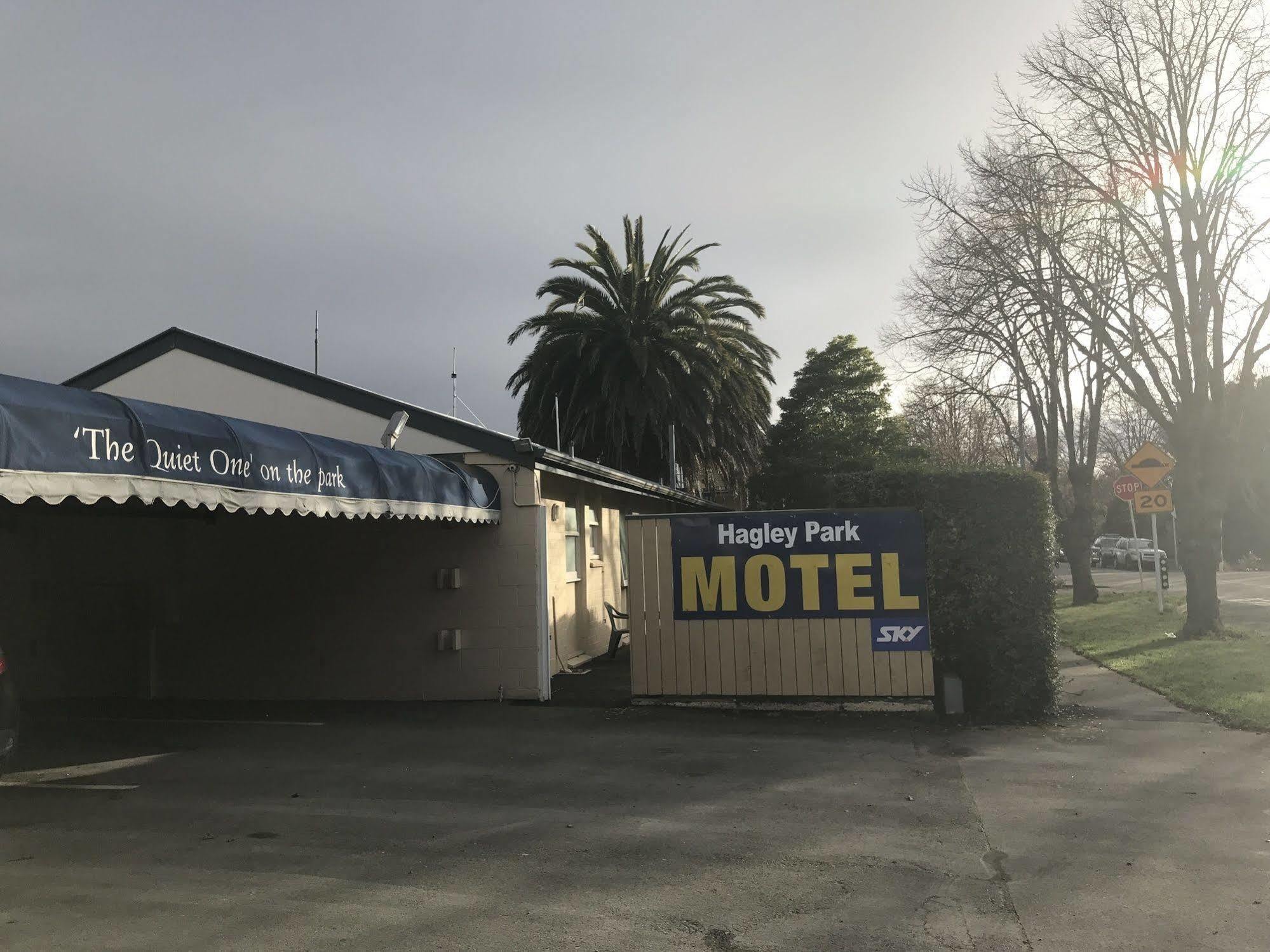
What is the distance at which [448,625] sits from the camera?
13.0 metres

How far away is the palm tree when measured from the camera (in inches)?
1117

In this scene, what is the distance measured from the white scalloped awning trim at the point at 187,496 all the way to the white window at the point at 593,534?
248 inches

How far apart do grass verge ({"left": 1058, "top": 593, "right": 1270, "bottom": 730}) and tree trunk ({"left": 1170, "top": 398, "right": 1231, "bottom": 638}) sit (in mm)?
1128

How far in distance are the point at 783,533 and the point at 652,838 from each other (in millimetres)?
5407

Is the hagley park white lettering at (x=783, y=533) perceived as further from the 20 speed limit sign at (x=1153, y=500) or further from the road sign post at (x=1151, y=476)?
the 20 speed limit sign at (x=1153, y=500)

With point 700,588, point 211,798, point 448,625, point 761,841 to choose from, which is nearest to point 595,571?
point 448,625

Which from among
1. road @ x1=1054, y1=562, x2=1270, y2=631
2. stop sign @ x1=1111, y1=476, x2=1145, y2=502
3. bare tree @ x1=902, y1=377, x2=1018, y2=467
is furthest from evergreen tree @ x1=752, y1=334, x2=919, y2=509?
stop sign @ x1=1111, y1=476, x2=1145, y2=502

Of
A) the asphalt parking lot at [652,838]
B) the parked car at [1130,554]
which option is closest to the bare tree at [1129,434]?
the parked car at [1130,554]

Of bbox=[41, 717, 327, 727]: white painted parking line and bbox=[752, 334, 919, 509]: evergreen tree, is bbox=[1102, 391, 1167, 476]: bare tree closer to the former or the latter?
bbox=[752, 334, 919, 509]: evergreen tree

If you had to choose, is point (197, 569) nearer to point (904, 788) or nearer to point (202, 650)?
point (202, 650)

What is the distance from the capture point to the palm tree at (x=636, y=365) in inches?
1117

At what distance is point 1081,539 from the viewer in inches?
1013

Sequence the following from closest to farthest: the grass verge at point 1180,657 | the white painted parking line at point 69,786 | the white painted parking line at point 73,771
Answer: the white painted parking line at point 69,786 → the white painted parking line at point 73,771 → the grass verge at point 1180,657

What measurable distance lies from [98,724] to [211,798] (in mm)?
4848
